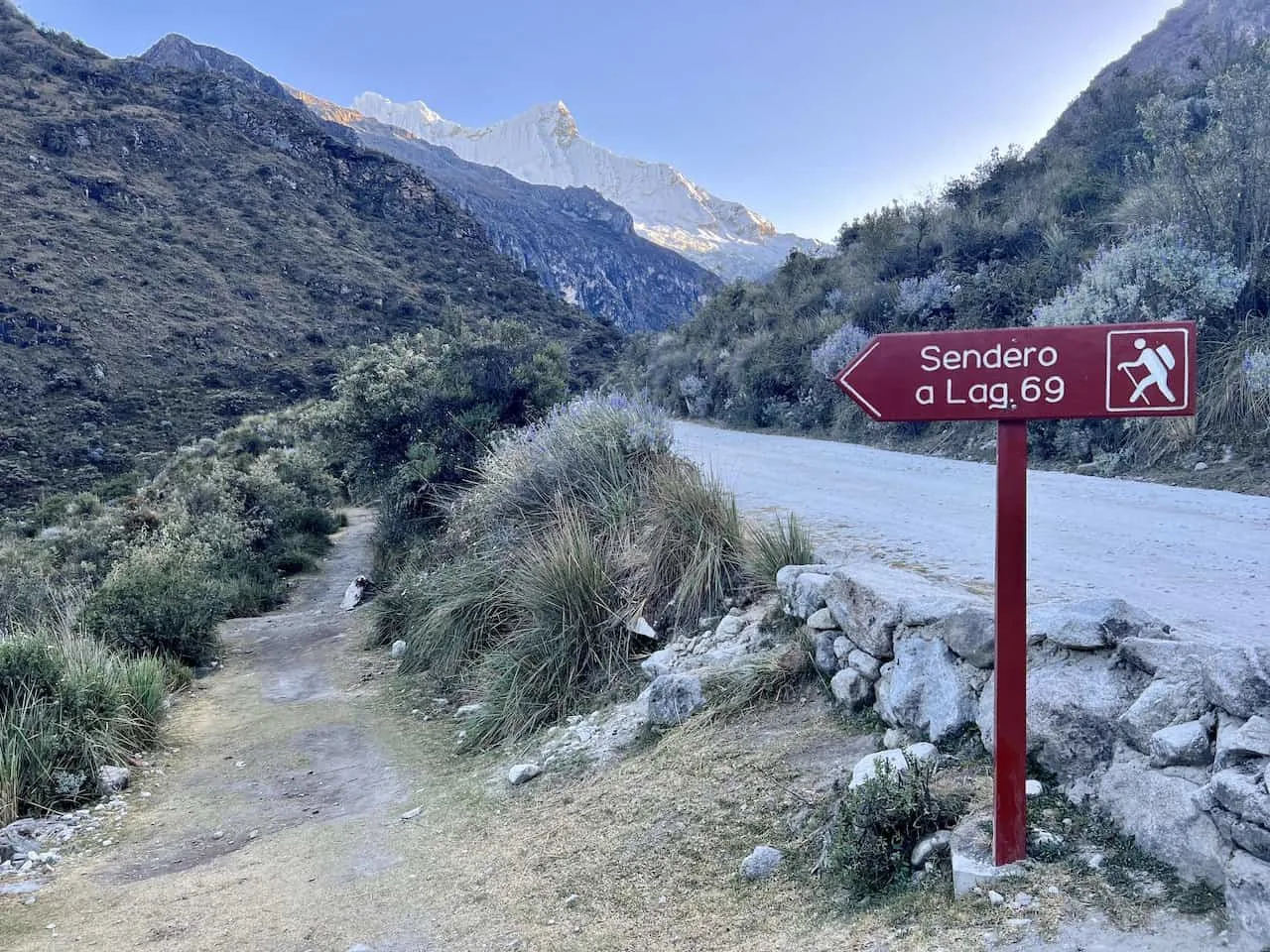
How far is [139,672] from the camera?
8453 mm

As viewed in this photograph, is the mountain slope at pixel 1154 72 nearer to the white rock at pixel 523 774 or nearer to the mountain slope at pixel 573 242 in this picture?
the white rock at pixel 523 774

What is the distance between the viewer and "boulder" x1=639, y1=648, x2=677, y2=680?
5816 millimetres

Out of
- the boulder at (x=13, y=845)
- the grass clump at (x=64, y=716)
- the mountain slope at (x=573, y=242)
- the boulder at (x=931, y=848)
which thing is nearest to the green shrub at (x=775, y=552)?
the boulder at (x=931, y=848)

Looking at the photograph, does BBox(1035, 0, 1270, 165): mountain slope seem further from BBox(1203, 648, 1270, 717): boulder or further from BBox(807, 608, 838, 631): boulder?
BBox(1203, 648, 1270, 717): boulder

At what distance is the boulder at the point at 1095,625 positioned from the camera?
11.2 feet

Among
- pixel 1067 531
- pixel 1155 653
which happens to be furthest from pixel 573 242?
pixel 1155 653

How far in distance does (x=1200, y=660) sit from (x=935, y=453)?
8836 mm

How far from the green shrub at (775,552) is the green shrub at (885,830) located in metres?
2.75

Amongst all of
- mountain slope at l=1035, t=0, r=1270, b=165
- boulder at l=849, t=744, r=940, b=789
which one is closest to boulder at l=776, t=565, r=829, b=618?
boulder at l=849, t=744, r=940, b=789

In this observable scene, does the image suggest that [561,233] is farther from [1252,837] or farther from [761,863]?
[1252,837]

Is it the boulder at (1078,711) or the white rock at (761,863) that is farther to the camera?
the white rock at (761,863)

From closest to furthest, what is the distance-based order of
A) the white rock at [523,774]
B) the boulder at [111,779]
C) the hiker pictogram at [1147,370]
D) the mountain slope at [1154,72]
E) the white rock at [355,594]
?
the hiker pictogram at [1147,370]
the white rock at [523,774]
the boulder at [111,779]
the white rock at [355,594]
the mountain slope at [1154,72]

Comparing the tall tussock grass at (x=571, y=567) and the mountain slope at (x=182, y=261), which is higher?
the mountain slope at (x=182, y=261)

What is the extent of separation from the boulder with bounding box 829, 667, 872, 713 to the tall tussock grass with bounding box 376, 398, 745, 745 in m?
1.80
